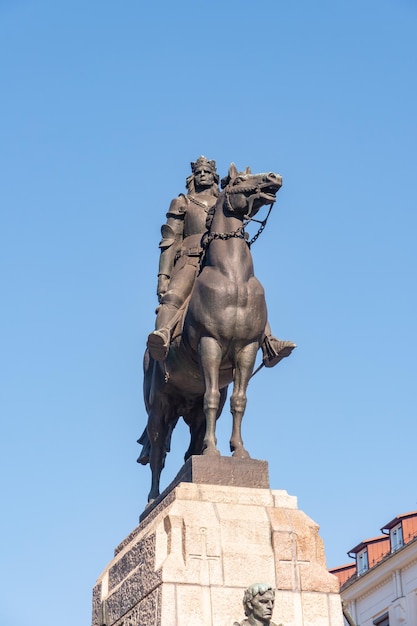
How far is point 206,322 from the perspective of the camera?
14188 millimetres

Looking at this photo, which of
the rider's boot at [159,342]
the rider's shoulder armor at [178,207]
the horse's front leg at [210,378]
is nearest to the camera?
the horse's front leg at [210,378]

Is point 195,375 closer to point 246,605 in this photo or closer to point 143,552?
point 143,552

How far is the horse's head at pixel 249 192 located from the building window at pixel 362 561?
28779mm

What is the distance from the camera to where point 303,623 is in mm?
12688

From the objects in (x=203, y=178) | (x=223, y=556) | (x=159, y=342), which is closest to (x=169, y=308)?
(x=159, y=342)

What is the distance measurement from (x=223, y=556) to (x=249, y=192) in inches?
171

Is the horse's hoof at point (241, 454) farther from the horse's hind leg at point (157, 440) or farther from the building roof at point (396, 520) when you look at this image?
the building roof at point (396, 520)

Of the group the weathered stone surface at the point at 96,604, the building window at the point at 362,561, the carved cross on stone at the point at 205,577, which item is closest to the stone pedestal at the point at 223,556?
the carved cross on stone at the point at 205,577

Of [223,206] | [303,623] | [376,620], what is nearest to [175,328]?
[223,206]

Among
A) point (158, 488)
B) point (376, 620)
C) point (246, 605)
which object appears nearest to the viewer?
point (246, 605)

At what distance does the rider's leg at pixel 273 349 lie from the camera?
14797 millimetres

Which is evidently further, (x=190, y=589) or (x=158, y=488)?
(x=158, y=488)

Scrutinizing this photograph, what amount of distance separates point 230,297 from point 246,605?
3877 millimetres

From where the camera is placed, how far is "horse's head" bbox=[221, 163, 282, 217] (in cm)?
1458
